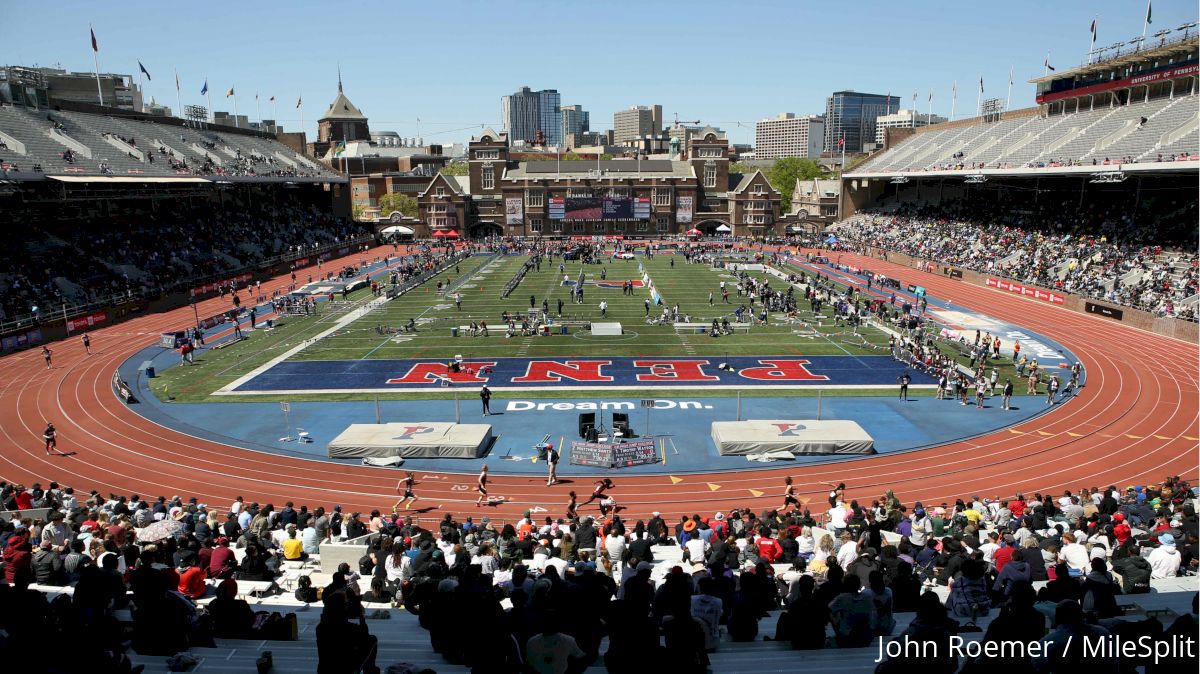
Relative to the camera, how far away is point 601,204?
4082 inches

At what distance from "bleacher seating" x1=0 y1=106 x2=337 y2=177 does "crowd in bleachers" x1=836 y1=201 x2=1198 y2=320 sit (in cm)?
6675

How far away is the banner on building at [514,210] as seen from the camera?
Answer: 350 feet

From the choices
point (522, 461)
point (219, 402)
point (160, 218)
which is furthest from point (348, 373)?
point (160, 218)

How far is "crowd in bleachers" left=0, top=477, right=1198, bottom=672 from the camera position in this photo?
7.12 metres

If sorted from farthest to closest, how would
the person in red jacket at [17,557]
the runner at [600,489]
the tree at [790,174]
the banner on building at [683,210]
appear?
the tree at [790,174] < the banner on building at [683,210] < the runner at [600,489] < the person in red jacket at [17,557]

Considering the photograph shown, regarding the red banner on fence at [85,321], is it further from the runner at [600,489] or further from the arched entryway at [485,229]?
the arched entryway at [485,229]

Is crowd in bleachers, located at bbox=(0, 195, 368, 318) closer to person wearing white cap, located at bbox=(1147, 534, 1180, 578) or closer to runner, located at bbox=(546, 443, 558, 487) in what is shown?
runner, located at bbox=(546, 443, 558, 487)

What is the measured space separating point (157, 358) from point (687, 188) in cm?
8134

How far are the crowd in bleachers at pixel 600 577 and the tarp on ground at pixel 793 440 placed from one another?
13.6ft

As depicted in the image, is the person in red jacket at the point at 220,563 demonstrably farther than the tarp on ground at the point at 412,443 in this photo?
No

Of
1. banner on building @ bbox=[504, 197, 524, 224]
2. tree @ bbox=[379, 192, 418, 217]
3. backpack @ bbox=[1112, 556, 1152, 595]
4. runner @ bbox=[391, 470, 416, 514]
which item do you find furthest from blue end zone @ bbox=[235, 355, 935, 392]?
tree @ bbox=[379, 192, 418, 217]

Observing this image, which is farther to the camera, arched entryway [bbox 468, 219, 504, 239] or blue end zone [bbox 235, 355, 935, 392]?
arched entryway [bbox 468, 219, 504, 239]

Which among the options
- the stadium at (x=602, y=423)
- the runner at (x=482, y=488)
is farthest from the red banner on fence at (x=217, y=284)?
the runner at (x=482, y=488)

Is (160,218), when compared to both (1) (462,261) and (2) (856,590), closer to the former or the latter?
(1) (462,261)
